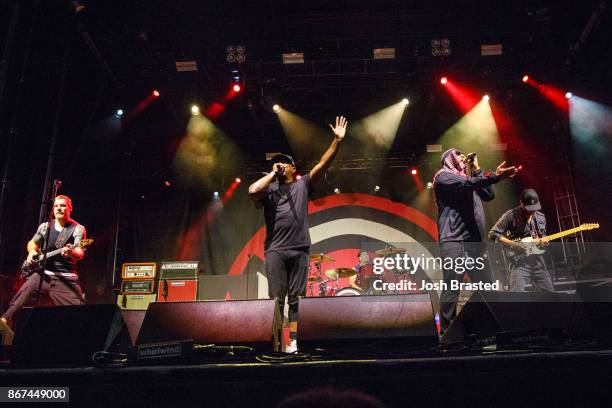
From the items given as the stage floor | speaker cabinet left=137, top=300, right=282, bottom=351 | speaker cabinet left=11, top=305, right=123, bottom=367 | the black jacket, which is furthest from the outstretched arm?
the stage floor

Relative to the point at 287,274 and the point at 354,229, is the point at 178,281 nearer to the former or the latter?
the point at 354,229

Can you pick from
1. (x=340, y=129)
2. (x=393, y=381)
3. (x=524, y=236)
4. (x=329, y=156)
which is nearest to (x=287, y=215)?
(x=329, y=156)

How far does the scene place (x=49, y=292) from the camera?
487cm

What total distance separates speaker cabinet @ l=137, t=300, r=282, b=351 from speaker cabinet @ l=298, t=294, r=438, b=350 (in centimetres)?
20

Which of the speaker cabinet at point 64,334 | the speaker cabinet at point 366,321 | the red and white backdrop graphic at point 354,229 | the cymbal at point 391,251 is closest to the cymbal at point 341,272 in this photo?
the cymbal at point 391,251

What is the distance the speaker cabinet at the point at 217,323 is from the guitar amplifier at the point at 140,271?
6.98 meters

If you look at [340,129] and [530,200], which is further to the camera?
[530,200]

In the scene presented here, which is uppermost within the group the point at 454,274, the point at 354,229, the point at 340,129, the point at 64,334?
the point at 354,229

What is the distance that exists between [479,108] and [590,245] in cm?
387

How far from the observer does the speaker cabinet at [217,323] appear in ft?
7.12

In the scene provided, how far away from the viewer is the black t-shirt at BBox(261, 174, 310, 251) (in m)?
3.57

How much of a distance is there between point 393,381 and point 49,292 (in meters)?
4.72

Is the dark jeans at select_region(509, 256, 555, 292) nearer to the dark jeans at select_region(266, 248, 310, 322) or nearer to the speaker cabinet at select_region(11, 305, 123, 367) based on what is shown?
the dark jeans at select_region(266, 248, 310, 322)

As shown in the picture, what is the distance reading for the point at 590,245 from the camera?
870 cm
